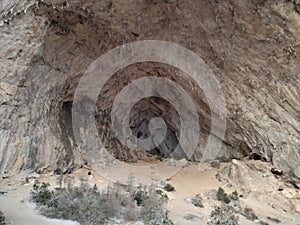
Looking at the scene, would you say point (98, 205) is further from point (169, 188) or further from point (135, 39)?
point (135, 39)

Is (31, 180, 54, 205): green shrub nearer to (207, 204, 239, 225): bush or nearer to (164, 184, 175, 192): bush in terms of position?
(164, 184, 175, 192): bush

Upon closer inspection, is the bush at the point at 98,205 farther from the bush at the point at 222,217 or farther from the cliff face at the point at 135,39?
the cliff face at the point at 135,39

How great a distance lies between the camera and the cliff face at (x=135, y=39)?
1077 cm

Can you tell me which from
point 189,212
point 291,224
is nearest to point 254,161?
point 291,224

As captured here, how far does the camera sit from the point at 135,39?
13219 mm

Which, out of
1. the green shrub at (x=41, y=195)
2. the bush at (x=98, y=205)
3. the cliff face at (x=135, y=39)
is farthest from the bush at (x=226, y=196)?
the green shrub at (x=41, y=195)

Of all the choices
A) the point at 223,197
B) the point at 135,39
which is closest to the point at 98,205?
the point at 223,197

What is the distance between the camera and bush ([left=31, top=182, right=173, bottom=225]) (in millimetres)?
7895

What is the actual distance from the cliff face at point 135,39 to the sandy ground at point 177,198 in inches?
40.1

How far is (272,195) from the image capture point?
11430mm

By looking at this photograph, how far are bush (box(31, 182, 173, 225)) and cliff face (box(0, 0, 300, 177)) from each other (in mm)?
2476

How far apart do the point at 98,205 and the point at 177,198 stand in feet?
10.3

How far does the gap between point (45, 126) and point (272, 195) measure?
747 cm

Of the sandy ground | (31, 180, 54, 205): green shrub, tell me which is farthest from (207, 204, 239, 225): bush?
(31, 180, 54, 205): green shrub
